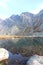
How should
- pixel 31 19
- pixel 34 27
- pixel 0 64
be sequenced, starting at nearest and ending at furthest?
1. pixel 0 64
2. pixel 34 27
3. pixel 31 19

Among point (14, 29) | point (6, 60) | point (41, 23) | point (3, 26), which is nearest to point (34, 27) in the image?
point (41, 23)

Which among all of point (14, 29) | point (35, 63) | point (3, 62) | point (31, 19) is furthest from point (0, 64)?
point (31, 19)

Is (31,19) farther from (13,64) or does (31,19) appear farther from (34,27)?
(13,64)

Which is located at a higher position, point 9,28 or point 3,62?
point 9,28

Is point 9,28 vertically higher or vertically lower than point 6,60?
higher

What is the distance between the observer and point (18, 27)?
300 feet

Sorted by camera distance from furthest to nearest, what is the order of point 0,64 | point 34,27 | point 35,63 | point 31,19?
point 31,19 < point 34,27 < point 0,64 < point 35,63

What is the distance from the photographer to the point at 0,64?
10.9 metres

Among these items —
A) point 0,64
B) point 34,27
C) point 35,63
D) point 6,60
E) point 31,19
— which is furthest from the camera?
point 31,19

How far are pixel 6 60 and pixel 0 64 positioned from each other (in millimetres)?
943

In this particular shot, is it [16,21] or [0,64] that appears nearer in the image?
[0,64]

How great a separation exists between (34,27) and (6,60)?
76.8 meters

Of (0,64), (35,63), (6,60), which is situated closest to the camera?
(35,63)

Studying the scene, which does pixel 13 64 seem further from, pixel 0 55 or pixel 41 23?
pixel 41 23
